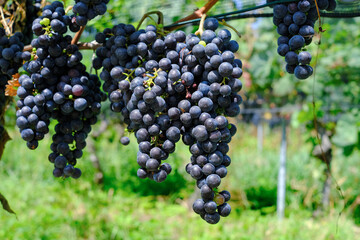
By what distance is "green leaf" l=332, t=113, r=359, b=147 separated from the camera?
11.0ft

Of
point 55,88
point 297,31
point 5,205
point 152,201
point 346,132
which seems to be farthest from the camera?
point 152,201

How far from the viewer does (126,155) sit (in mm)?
5527

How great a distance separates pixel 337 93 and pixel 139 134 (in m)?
5.21

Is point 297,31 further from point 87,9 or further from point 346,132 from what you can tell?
point 346,132

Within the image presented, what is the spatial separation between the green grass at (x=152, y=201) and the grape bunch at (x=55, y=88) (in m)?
1.39

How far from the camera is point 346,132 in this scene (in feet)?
11.1

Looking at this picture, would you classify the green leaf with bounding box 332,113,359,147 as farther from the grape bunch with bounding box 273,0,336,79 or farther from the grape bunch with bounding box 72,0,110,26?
the grape bunch with bounding box 72,0,110,26

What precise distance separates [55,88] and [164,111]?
0.33 m

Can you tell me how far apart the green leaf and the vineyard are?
0.04 feet

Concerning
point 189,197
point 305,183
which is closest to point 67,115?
point 189,197

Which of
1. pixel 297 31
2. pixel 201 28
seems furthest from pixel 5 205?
pixel 297 31

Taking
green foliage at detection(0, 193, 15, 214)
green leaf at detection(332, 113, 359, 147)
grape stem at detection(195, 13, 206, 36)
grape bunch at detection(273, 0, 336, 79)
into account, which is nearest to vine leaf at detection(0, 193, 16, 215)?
green foliage at detection(0, 193, 15, 214)

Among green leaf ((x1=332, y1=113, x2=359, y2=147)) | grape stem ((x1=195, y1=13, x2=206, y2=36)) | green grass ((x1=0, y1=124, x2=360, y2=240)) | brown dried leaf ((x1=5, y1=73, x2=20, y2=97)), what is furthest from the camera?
green leaf ((x1=332, y1=113, x2=359, y2=147))

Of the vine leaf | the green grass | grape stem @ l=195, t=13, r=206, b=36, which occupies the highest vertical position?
grape stem @ l=195, t=13, r=206, b=36
